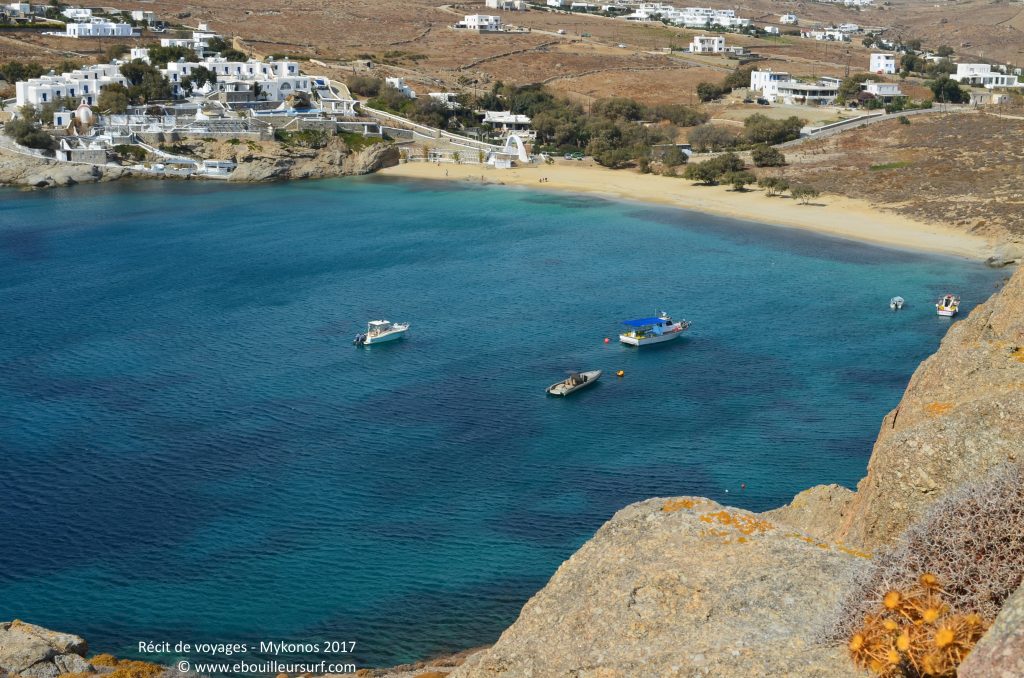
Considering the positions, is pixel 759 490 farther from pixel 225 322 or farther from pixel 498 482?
pixel 225 322

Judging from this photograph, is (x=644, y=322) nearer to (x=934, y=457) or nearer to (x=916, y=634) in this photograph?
(x=934, y=457)

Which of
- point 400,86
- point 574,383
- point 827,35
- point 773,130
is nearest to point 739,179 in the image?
point 773,130

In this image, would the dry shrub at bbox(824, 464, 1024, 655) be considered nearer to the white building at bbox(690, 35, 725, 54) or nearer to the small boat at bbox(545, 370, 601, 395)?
the small boat at bbox(545, 370, 601, 395)

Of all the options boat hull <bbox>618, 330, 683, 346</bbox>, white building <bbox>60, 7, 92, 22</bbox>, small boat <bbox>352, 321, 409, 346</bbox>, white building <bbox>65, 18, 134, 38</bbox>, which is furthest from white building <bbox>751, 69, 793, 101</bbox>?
small boat <bbox>352, 321, 409, 346</bbox>

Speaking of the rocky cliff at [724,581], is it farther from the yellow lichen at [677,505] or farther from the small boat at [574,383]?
the small boat at [574,383]

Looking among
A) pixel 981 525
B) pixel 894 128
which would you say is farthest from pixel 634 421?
pixel 894 128

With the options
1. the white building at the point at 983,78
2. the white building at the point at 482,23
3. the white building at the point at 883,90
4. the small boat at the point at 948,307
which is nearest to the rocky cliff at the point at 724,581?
the small boat at the point at 948,307

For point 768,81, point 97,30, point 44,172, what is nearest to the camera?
point 44,172
